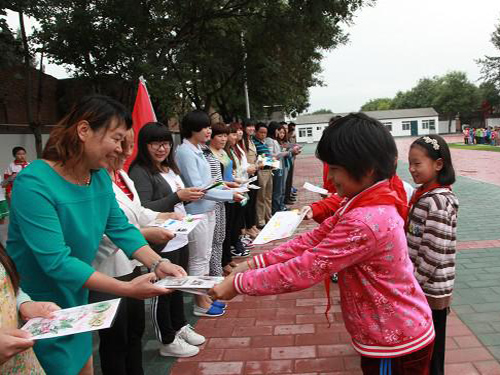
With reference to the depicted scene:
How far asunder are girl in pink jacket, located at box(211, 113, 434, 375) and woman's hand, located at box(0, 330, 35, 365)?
0.64 metres

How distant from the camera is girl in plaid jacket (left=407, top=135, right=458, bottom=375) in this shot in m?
2.27

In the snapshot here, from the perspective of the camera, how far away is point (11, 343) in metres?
1.21

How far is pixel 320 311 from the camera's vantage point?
3787 millimetres

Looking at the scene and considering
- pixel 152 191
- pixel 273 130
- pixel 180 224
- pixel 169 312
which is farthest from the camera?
pixel 273 130

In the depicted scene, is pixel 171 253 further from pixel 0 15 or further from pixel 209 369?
pixel 0 15

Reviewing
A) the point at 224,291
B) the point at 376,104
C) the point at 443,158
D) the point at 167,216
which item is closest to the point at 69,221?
the point at 224,291

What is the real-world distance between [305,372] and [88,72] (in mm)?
8180

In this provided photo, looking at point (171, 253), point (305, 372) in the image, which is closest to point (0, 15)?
point (171, 253)

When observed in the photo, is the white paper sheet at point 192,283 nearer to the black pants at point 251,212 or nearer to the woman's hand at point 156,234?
the woman's hand at point 156,234

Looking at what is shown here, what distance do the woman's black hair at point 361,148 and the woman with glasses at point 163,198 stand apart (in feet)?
5.40

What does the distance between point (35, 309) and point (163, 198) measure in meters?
1.53

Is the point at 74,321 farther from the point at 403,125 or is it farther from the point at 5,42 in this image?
the point at 403,125

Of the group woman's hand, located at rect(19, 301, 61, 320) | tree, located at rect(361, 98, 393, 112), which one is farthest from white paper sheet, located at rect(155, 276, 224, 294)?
tree, located at rect(361, 98, 393, 112)

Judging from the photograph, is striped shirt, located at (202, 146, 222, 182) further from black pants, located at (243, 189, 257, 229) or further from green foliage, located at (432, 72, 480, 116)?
green foliage, located at (432, 72, 480, 116)
